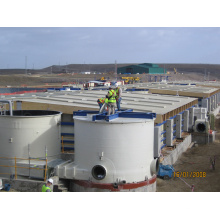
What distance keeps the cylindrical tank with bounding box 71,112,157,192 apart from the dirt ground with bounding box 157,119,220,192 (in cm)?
268

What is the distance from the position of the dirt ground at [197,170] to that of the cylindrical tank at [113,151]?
8.78 ft

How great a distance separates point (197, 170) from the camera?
20578mm

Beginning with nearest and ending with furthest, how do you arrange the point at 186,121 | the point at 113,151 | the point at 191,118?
the point at 113,151 < the point at 186,121 < the point at 191,118

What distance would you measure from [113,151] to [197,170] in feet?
26.4

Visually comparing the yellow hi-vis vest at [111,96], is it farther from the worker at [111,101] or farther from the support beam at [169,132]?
the support beam at [169,132]

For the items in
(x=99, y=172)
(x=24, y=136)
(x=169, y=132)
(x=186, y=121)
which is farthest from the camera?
(x=186, y=121)

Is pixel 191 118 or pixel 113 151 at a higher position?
pixel 113 151

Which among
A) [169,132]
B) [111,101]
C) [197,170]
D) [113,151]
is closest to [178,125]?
[169,132]

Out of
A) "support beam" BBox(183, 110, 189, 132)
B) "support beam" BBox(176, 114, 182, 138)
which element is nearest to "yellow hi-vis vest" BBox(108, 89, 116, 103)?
"support beam" BBox(176, 114, 182, 138)

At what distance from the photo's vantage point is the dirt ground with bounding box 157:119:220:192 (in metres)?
17.2

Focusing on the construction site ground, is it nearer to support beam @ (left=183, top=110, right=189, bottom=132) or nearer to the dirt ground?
the dirt ground

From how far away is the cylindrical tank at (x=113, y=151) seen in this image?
571 inches

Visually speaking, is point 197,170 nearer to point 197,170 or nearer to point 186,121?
point 197,170

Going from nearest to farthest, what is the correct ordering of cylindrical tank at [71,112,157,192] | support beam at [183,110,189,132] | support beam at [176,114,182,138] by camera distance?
cylindrical tank at [71,112,157,192] < support beam at [176,114,182,138] < support beam at [183,110,189,132]
